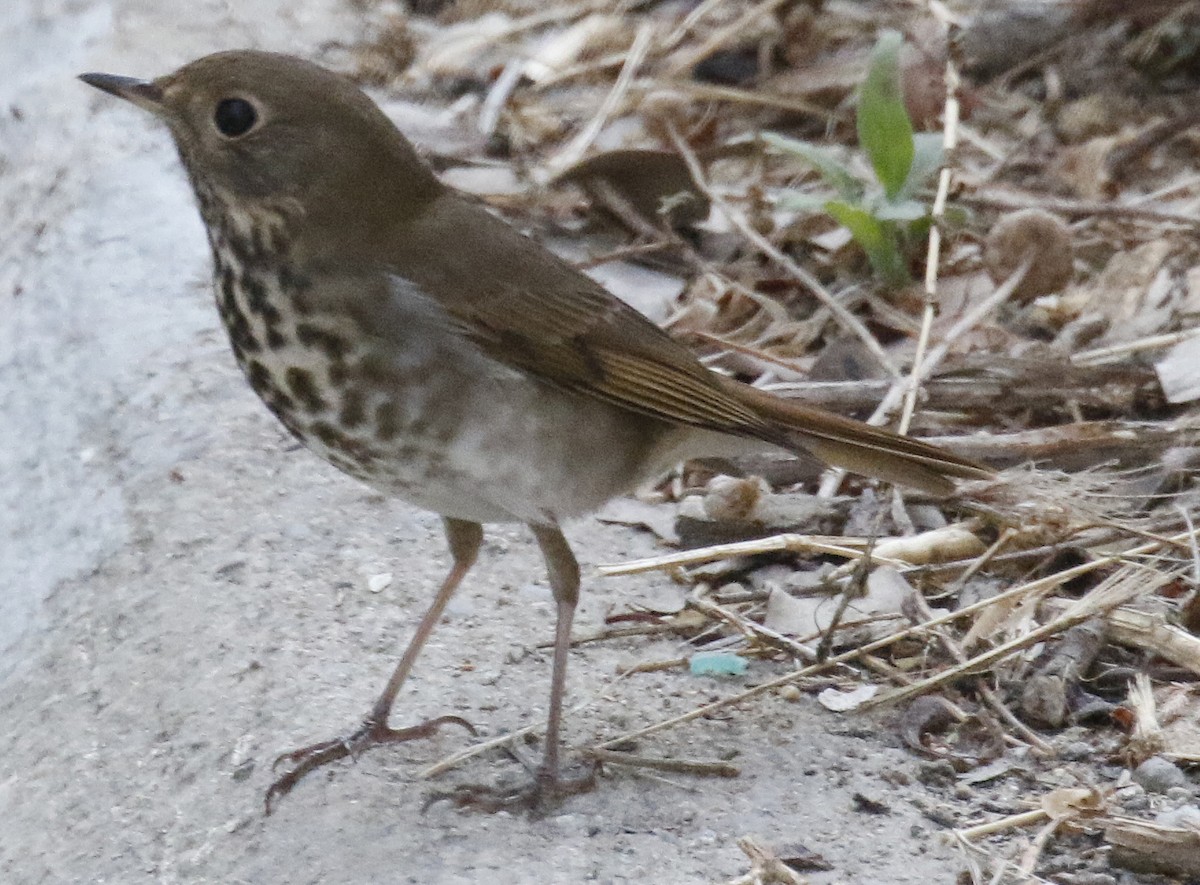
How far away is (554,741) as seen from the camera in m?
3.07

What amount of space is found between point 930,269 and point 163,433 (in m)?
1.75

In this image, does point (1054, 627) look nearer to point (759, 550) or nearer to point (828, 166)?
point (759, 550)

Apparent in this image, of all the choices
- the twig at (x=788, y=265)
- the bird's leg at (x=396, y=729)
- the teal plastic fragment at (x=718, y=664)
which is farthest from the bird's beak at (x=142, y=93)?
the twig at (x=788, y=265)

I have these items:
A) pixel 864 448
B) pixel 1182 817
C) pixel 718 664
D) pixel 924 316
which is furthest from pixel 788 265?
pixel 1182 817

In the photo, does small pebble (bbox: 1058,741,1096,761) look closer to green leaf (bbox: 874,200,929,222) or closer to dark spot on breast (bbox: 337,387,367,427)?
dark spot on breast (bbox: 337,387,367,427)

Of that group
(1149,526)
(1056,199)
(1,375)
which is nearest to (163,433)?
(1,375)

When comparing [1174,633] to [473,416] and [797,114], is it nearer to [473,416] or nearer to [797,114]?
[473,416]

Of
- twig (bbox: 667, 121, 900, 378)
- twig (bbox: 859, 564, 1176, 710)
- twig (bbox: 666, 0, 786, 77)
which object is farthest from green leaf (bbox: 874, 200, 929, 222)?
twig (bbox: 666, 0, 786, 77)

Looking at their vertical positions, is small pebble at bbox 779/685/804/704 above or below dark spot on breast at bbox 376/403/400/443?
below

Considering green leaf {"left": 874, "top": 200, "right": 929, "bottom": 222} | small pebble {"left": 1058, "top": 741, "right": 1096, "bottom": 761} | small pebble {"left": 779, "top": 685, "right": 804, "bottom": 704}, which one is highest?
green leaf {"left": 874, "top": 200, "right": 929, "bottom": 222}

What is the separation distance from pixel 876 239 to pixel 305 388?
195 cm

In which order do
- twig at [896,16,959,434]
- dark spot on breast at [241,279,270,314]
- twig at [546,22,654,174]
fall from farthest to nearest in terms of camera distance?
1. twig at [546,22,654,174]
2. twig at [896,16,959,434]
3. dark spot on breast at [241,279,270,314]

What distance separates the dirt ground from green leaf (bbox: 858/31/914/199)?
113 centimetres

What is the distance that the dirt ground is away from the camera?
2.91m
